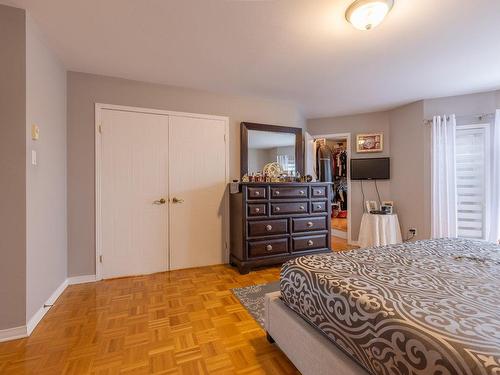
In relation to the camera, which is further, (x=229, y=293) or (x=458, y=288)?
(x=229, y=293)

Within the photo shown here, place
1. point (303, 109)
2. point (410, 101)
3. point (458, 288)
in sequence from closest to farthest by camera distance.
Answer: point (458, 288) < point (410, 101) < point (303, 109)

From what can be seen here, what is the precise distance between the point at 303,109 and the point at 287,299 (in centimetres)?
337

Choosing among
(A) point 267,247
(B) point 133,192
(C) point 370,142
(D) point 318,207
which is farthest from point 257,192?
(C) point 370,142

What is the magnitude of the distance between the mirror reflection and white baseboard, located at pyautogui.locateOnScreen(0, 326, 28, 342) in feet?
8.95

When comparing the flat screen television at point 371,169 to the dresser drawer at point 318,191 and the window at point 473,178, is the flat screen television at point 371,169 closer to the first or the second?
the window at point 473,178

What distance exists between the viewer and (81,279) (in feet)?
9.04

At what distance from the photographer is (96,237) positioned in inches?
111

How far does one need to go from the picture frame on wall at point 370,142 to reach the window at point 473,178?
39.7 inches

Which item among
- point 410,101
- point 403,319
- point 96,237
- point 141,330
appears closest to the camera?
point 403,319

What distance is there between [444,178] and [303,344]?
349 cm

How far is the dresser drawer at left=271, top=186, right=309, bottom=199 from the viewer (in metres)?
3.12

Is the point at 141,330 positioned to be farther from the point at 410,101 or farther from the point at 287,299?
the point at 410,101

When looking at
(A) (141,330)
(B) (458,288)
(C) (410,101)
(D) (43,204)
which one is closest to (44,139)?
(D) (43,204)

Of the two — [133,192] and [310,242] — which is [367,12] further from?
[133,192]
